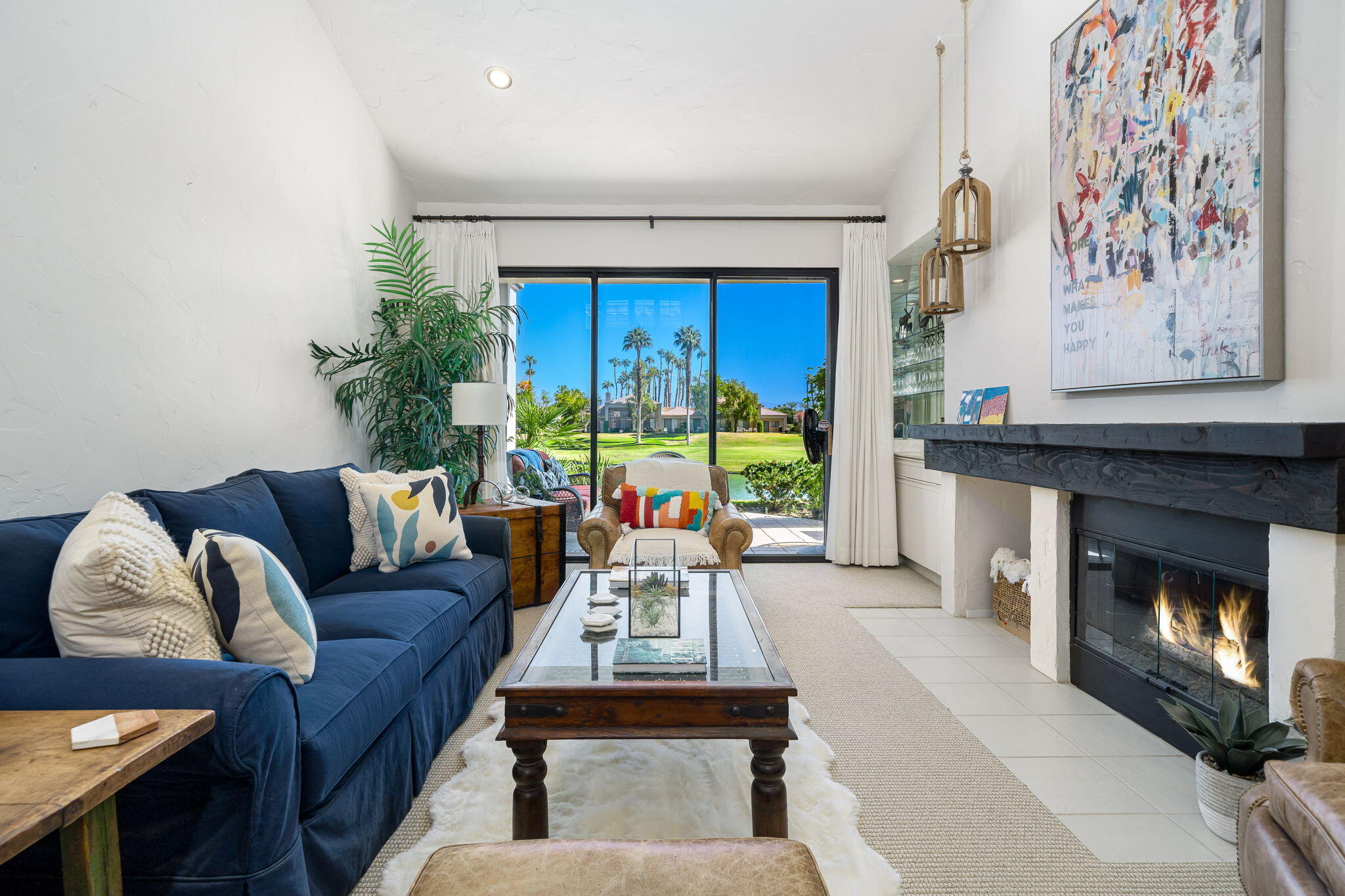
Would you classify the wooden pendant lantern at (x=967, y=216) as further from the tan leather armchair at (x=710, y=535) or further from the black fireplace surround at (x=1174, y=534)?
the tan leather armchair at (x=710, y=535)

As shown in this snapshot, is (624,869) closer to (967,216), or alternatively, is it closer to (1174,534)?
(1174,534)

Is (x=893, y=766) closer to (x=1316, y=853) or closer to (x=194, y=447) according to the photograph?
(x=1316, y=853)

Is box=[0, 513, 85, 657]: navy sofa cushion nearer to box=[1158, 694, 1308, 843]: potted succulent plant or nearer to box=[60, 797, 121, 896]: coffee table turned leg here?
box=[60, 797, 121, 896]: coffee table turned leg

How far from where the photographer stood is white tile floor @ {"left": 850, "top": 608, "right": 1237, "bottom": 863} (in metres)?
1.66

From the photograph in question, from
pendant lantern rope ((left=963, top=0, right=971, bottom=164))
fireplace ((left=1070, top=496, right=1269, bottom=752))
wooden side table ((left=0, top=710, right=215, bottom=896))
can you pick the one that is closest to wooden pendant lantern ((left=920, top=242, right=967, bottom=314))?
pendant lantern rope ((left=963, top=0, right=971, bottom=164))

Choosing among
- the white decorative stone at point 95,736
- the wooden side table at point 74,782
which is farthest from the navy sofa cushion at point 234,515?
the white decorative stone at point 95,736

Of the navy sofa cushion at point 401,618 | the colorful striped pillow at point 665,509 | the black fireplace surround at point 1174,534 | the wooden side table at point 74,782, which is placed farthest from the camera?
the colorful striped pillow at point 665,509

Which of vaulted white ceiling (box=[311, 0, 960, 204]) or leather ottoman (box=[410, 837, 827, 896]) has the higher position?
vaulted white ceiling (box=[311, 0, 960, 204])

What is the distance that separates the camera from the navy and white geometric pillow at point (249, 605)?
148cm

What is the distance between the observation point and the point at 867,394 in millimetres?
4840

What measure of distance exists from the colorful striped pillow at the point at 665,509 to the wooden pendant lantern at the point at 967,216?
1914 mm

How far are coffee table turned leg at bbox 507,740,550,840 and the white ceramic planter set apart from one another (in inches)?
63.8

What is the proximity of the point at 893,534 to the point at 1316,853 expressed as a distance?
154 inches

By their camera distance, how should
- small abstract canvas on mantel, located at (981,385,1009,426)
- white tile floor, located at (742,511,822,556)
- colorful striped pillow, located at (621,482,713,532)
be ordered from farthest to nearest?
1. white tile floor, located at (742,511,822,556)
2. colorful striped pillow, located at (621,482,713,532)
3. small abstract canvas on mantel, located at (981,385,1009,426)
